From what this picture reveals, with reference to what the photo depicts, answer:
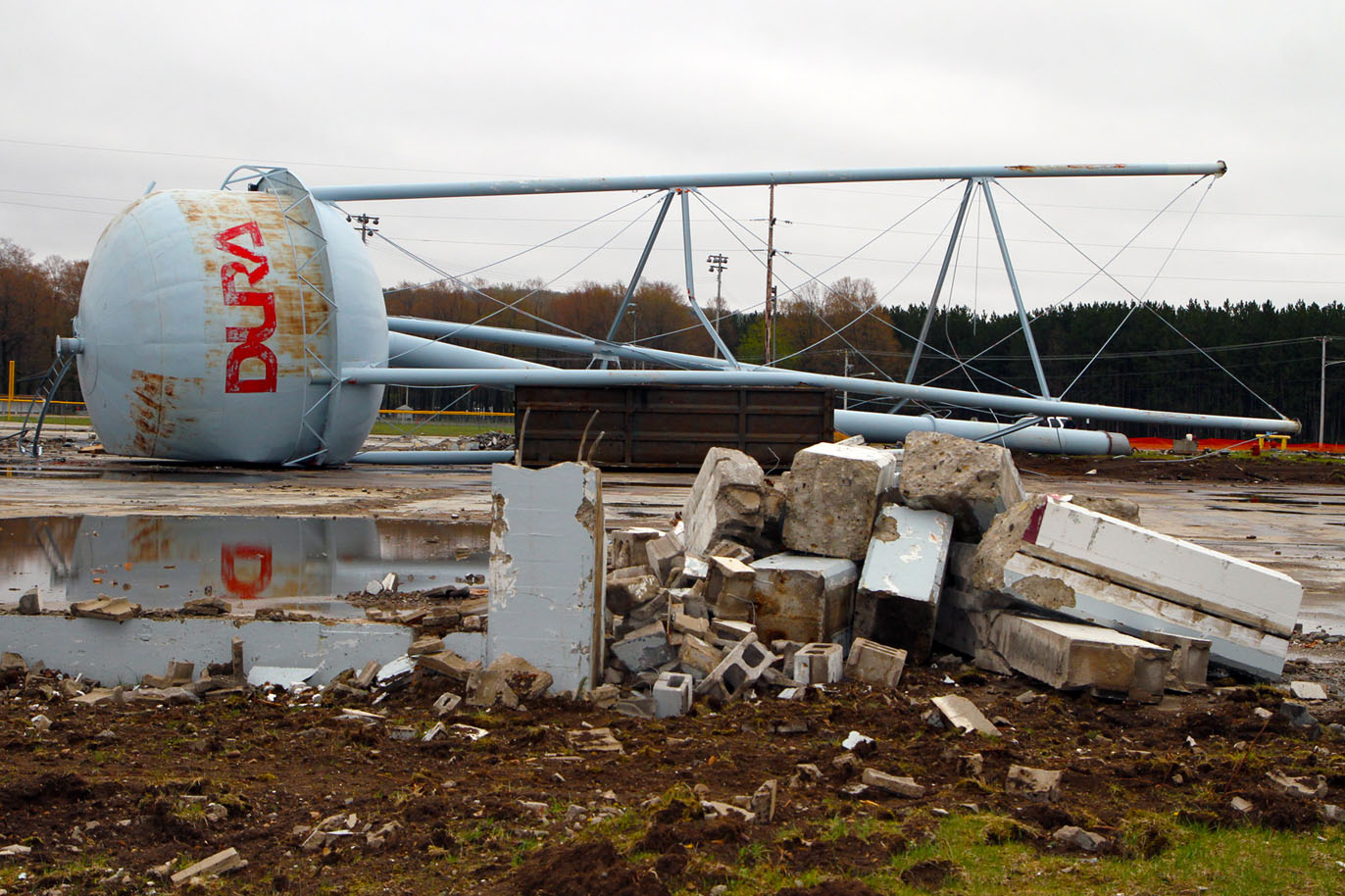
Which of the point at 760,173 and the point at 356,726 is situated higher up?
the point at 760,173

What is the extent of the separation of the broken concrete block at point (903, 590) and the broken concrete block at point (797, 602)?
19cm

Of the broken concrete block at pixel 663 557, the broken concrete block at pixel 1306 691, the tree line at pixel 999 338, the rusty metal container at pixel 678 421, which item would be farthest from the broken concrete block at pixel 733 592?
the tree line at pixel 999 338

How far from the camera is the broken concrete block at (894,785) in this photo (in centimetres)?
403

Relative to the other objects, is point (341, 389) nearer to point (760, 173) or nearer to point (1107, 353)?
point (760, 173)

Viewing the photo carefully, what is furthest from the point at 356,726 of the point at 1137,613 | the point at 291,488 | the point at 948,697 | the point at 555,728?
the point at 291,488

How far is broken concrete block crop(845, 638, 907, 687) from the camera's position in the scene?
5.87m

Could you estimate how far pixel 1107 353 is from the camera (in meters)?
70.9

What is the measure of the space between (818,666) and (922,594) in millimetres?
933

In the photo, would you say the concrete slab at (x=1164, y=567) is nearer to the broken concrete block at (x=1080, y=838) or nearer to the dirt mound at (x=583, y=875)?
the broken concrete block at (x=1080, y=838)

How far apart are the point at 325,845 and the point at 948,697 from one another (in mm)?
3022

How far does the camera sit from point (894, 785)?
13.3ft

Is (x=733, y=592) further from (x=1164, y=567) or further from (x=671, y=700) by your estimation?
(x=1164, y=567)

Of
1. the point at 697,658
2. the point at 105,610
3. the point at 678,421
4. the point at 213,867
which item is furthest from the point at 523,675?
the point at 678,421

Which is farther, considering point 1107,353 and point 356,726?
point 1107,353
